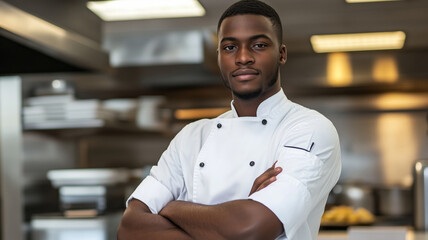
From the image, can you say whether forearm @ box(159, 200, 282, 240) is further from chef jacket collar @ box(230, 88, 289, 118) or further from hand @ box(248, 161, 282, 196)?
chef jacket collar @ box(230, 88, 289, 118)

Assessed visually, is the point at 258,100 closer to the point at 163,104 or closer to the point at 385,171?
the point at 163,104

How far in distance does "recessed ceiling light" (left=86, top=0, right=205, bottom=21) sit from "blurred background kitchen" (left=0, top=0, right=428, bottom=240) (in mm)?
11

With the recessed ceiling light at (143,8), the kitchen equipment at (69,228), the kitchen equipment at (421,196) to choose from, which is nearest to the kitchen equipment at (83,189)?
the kitchen equipment at (69,228)

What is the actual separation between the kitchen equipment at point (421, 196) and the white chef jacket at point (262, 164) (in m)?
1.90

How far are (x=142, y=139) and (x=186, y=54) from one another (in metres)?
1.92

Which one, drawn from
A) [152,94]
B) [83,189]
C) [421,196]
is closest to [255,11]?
[421,196]

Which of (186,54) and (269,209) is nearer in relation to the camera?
(269,209)

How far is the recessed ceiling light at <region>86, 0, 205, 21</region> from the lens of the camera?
286cm

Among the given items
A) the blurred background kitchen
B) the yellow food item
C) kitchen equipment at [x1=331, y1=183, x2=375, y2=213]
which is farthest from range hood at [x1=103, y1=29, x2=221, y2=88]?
kitchen equipment at [x1=331, y1=183, x2=375, y2=213]

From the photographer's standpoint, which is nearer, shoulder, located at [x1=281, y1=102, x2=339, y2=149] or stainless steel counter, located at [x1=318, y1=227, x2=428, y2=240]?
shoulder, located at [x1=281, y1=102, x2=339, y2=149]

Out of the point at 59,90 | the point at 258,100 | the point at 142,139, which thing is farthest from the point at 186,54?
the point at 258,100

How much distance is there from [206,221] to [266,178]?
152 millimetres

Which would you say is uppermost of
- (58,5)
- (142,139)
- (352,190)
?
(58,5)

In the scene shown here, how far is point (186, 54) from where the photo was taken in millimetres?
3781
